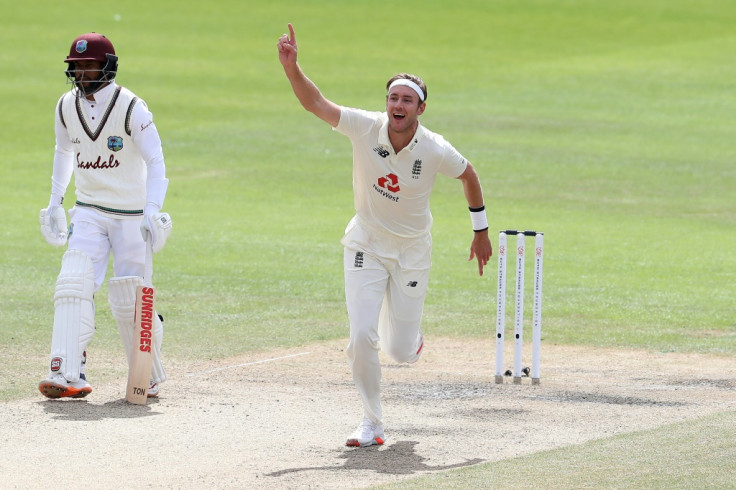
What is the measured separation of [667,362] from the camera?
10.7 metres

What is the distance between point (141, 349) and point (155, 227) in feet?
2.71

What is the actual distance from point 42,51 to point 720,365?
25.2 m

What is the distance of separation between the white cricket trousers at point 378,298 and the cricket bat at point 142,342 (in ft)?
5.20

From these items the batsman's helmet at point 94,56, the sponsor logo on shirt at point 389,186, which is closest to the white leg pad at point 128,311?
the batsman's helmet at point 94,56

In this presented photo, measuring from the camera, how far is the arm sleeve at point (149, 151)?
348 inches

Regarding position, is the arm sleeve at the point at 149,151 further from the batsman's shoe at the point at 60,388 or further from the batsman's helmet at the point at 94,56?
the batsman's shoe at the point at 60,388

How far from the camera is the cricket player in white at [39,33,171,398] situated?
28.6 feet

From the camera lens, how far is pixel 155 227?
28.5 ft

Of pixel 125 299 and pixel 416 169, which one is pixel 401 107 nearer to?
pixel 416 169

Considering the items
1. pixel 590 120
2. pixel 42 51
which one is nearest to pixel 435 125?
pixel 590 120

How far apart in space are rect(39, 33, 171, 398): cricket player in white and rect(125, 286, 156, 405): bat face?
0.45ft

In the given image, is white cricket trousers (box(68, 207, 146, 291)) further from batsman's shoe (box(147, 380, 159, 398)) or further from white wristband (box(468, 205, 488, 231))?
white wristband (box(468, 205, 488, 231))

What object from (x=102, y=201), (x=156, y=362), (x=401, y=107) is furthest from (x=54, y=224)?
(x=401, y=107)

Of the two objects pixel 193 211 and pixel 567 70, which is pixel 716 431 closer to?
pixel 193 211
